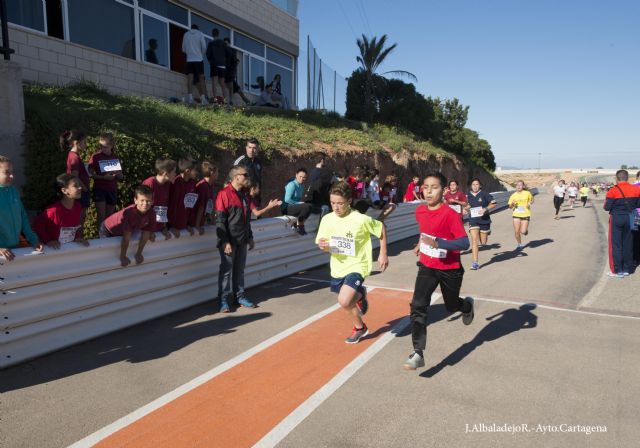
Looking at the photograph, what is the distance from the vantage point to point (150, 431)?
10.5 feet

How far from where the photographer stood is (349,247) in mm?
4879

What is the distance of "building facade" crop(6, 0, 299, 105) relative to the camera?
11.2 m

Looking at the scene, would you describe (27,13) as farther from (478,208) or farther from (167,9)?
(478,208)

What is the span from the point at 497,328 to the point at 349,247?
2221 millimetres

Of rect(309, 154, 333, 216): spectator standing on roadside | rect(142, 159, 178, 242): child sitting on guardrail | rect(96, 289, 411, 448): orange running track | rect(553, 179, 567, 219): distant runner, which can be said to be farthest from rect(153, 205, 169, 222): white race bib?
rect(553, 179, 567, 219): distant runner

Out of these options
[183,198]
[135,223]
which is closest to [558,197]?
[183,198]

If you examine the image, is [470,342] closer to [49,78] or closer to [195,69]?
[49,78]

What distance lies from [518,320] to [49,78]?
12.0m

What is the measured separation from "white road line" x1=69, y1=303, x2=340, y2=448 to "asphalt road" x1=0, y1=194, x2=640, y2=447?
2.7 inches

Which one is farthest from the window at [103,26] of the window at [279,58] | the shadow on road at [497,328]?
the shadow on road at [497,328]

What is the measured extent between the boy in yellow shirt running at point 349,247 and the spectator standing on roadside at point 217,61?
11449 millimetres

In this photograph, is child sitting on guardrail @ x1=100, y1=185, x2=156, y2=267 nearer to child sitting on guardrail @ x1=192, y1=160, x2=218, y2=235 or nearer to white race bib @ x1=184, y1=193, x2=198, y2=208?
white race bib @ x1=184, y1=193, x2=198, y2=208

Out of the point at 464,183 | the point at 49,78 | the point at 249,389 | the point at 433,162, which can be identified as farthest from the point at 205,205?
the point at 464,183

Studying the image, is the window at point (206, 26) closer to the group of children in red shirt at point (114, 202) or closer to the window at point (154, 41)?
the window at point (154, 41)
